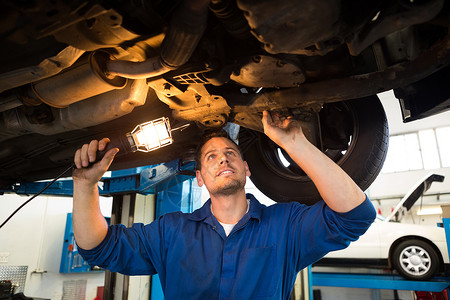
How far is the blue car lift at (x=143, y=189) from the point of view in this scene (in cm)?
255

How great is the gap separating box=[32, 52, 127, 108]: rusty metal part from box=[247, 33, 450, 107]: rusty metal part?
634mm

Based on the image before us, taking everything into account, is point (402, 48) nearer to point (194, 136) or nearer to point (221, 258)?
point (221, 258)

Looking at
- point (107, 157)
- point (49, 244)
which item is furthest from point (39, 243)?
point (107, 157)

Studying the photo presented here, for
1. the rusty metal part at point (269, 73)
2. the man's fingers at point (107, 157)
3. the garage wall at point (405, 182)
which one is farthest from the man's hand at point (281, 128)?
the garage wall at point (405, 182)

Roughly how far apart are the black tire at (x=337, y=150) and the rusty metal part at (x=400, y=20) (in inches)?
31.2

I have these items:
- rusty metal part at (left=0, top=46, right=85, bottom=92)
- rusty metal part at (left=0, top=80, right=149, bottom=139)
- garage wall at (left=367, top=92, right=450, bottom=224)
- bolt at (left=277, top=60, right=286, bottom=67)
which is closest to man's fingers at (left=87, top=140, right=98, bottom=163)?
rusty metal part at (left=0, top=80, right=149, bottom=139)

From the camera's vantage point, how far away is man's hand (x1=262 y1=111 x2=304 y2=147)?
1271 mm

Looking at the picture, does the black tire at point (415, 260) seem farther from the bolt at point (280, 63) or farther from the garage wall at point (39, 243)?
the garage wall at point (39, 243)

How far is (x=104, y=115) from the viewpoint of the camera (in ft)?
4.64

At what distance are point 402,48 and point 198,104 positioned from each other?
84cm

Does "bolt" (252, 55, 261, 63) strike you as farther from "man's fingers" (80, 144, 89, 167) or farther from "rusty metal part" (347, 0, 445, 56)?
"man's fingers" (80, 144, 89, 167)

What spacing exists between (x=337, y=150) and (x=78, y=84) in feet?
4.67

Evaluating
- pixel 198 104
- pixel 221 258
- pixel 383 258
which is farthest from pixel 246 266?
pixel 383 258

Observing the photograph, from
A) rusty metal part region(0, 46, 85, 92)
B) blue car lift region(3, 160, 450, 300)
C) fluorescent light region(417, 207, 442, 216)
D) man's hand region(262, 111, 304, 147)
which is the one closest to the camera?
rusty metal part region(0, 46, 85, 92)
